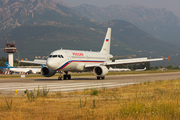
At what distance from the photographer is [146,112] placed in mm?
8633

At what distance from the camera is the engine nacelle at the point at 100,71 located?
34.5m

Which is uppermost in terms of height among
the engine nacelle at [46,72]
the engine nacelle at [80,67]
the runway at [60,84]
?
the engine nacelle at [80,67]

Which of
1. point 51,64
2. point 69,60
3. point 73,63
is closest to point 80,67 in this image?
point 73,63

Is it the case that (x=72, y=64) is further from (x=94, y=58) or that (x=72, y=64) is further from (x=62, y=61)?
(x=94, y=58)

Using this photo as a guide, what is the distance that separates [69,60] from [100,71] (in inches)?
203

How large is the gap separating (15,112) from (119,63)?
2863cm

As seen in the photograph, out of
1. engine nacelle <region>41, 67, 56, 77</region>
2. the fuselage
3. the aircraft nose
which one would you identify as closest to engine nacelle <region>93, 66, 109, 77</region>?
the fuselage

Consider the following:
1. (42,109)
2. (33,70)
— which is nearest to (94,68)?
(42,109)

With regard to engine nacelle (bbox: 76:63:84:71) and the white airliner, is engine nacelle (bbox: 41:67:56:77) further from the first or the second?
engine nacelle (bbox: 76:63:84:71)

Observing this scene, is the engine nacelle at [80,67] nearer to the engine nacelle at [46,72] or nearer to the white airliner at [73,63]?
the white airliner at [73,63]

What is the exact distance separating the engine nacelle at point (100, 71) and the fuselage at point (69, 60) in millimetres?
2184

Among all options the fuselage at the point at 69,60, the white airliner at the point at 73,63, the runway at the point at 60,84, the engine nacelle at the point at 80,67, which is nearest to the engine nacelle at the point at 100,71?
the white airliner at the point at 73,63

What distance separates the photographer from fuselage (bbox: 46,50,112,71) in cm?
3176

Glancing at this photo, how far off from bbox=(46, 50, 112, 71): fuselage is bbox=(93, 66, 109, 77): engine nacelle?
2184 mm
